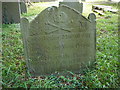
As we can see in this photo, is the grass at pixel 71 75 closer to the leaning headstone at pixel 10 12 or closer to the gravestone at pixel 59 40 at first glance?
the gravestone at pixel 59 40

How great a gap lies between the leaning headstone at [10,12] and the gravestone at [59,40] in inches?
182

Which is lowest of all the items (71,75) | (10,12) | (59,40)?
(71,75)

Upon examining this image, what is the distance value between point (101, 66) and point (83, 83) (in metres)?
0.62

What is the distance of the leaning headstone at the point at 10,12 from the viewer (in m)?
6.84

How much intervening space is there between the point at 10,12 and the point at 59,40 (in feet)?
16.4

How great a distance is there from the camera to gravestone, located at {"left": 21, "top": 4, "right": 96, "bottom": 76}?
110 inches

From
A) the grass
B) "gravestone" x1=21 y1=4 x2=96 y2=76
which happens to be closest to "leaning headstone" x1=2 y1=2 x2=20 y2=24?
the grass

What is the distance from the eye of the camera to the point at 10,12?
7.07 metres

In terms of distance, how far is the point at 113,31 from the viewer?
534 cm

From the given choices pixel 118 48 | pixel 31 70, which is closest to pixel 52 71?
pixel 31 70

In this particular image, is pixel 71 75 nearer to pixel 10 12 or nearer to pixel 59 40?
pixel 59 40

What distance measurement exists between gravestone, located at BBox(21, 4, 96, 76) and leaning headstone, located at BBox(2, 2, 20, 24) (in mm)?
4612

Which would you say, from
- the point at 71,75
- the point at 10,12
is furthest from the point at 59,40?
the point at 10,12

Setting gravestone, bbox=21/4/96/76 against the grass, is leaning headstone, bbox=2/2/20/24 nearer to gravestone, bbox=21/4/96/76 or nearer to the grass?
the grass
